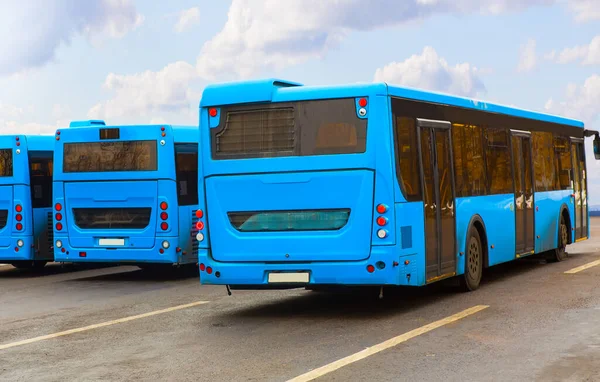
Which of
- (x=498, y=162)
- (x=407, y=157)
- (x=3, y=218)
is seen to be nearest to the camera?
(x=407, y=157)

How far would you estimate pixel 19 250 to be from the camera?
19.5m

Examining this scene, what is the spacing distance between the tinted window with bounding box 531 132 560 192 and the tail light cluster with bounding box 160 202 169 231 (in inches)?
251

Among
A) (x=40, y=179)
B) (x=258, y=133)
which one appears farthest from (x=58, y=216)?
(x=258, y=133)

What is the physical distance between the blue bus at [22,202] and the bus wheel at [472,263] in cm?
907

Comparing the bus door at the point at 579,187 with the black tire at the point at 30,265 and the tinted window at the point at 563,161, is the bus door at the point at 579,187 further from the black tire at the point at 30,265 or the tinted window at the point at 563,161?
the black tire at the point at 30,265

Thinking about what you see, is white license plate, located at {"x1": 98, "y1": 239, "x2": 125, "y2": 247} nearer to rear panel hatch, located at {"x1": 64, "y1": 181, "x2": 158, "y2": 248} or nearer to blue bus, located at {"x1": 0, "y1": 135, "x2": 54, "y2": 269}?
rear panel hatch, located at {"x1": 64, "y1": 181, "x2": 158, "y2": 248}

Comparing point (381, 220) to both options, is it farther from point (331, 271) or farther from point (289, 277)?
point (289, 277)

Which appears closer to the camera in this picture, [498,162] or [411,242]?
[411,242]

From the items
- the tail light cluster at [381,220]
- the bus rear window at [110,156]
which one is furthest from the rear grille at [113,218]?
the tail light cluster at [381,220]

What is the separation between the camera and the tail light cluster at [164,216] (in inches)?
690

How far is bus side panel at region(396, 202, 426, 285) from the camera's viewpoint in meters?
11.7

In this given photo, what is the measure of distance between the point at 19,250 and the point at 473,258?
30.6 ft

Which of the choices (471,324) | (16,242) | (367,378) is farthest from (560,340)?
(16,242)

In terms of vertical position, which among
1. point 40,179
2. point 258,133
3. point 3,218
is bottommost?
point 3,218
